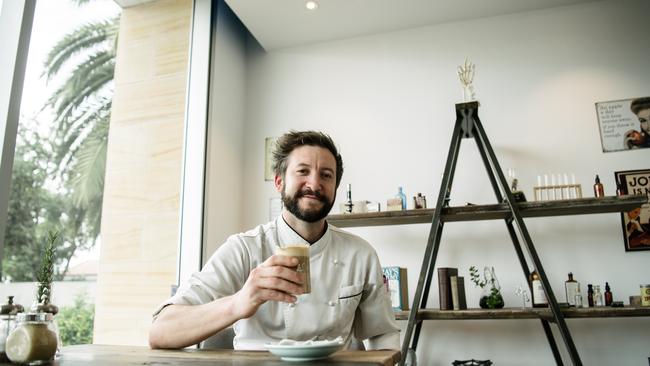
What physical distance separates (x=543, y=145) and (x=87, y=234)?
4.10m

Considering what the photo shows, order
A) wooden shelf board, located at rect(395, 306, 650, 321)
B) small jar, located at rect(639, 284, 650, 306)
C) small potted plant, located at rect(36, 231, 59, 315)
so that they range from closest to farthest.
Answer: small potted plant, located at rect(36, 231, 59, 315)
wooden shelf board, located at rect(395, 306, 650, 321)
small jar, located at rect(639, 284, 650, 306)

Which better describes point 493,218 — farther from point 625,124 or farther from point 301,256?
point 301,256

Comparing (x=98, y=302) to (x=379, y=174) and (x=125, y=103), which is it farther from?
(x=379, y=174)

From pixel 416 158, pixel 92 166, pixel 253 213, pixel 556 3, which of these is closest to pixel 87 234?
pixel 92 166

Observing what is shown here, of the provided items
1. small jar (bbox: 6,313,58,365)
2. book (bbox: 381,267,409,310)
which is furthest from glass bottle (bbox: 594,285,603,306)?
small jar (bbox: 6,313,58,365)

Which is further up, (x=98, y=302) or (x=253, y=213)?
(x=253, y=213)

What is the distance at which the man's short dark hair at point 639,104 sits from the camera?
122 inches

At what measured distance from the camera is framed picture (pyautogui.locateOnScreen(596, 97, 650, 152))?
3.06m

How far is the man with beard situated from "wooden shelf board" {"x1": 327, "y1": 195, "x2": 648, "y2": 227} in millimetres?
1286

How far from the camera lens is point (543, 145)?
10.5 ft

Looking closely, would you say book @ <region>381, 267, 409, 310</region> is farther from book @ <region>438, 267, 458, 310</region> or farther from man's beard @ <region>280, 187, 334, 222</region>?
man's beard @ <region>280, 187, 334, 222</region>

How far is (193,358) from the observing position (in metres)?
1.13

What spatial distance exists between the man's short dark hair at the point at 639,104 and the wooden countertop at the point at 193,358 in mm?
2876

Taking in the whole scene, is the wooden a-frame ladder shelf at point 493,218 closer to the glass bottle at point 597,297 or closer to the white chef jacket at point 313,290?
the glass bottle at point 597,297
